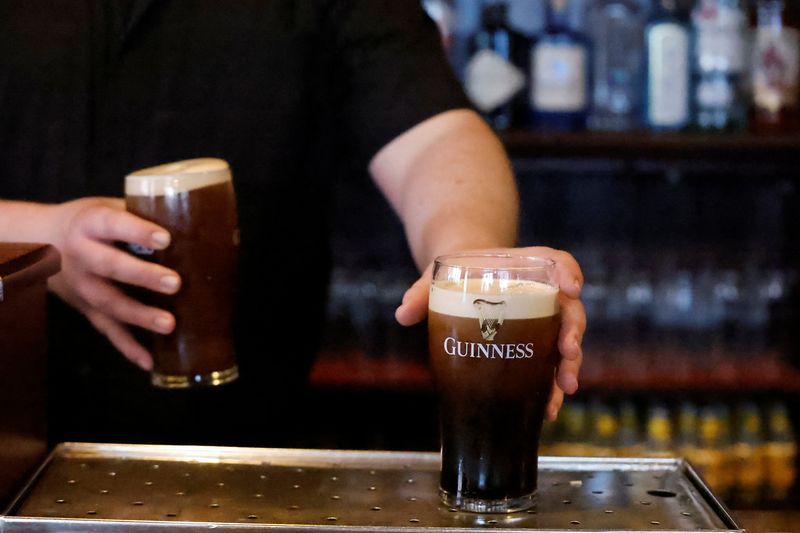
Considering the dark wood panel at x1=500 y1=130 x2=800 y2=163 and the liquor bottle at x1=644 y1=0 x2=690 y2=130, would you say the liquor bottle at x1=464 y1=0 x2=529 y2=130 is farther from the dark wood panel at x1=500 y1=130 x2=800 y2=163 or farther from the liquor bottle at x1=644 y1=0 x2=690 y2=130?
the liquor bottle at x1=644 y1=0 x2=690 y2=130

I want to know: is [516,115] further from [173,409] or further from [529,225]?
[173,409]

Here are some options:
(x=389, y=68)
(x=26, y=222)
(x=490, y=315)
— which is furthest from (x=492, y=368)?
(x=389, y=68)

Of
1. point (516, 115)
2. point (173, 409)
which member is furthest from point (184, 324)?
point (516, 115)

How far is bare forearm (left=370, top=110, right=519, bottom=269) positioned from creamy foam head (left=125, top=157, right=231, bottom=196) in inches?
13.0

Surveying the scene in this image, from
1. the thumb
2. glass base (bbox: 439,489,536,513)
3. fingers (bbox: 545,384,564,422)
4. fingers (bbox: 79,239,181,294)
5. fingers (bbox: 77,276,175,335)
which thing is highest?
fingers (bbox: 79,239,181,294)

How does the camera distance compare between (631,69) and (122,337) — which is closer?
(122,337)

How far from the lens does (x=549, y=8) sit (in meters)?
2.64

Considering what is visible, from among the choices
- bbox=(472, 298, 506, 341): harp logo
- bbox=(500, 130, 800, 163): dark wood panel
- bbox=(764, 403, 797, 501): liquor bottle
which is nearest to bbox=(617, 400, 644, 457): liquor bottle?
bbox=(764, 403, 797, 501): liquor bottle

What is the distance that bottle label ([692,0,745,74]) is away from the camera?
2.54 metres

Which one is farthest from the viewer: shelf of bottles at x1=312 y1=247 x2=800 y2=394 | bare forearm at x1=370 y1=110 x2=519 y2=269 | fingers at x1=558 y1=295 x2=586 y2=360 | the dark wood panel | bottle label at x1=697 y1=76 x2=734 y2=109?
shelf of bottles at x1=312 y1=247 x2=800 y2=394

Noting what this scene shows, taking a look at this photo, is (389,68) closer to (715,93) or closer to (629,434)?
(715,93)

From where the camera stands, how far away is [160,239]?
1.13m

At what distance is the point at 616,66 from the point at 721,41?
0.26m

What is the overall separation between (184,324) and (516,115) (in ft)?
5.09
